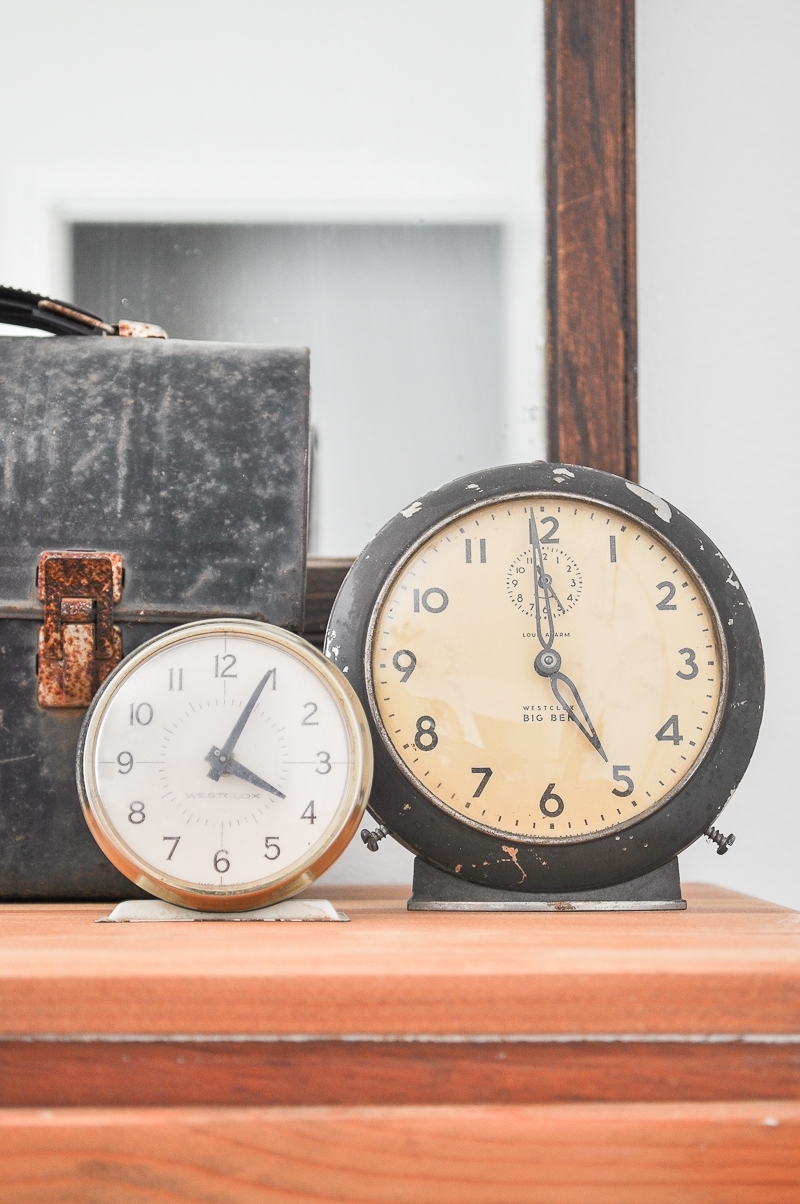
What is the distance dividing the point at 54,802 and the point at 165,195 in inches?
26.2

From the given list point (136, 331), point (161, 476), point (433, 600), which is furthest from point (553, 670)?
point (136, 331)

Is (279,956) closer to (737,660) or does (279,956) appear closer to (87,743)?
(87,743)

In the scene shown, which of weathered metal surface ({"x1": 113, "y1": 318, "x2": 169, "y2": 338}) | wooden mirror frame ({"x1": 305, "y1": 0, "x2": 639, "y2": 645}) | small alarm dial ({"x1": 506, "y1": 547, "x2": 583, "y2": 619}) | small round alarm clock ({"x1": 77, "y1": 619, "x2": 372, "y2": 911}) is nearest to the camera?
small round alarm clock ({"x1": 77, "y1": 619, "x2": 372, "y2": 911})

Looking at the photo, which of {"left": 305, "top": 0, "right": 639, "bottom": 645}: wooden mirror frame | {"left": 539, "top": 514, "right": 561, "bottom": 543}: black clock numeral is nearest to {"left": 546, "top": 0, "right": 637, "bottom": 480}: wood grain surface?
{"left": 305, "top": 0, "right": 639, "bottom": 645}: wooden mirror frame

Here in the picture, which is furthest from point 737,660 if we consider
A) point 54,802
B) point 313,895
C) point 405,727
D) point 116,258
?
point 116,258

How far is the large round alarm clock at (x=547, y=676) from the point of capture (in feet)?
2.53

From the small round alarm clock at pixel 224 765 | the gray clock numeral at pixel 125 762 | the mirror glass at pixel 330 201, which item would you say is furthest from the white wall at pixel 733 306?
the gray clock numeral at pixel 125 762

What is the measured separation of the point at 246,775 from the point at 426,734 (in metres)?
0.15

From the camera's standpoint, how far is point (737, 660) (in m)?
0.79

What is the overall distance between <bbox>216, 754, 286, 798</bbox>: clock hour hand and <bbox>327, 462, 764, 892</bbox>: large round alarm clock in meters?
0.09

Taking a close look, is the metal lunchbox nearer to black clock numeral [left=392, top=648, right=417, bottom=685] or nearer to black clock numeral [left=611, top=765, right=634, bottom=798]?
black clock numeral [left=392, top=648, right=417, bottom=685]

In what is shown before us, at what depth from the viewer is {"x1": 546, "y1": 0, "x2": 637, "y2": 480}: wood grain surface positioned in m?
1.09

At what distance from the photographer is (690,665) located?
80cm

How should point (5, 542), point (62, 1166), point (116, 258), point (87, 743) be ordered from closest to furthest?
point (62, 1166), point (87, 743), point (5, 542), point (116, 258)
